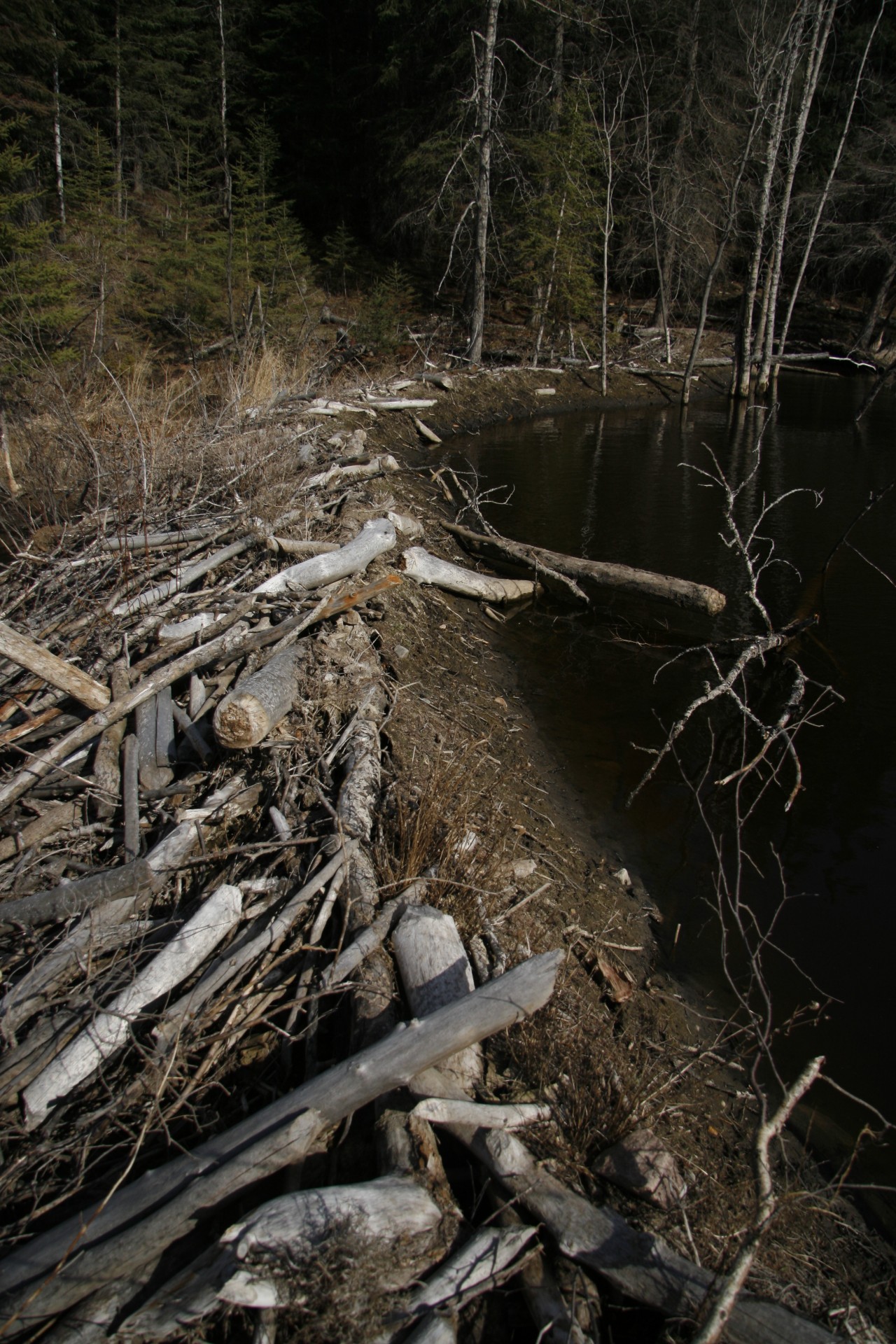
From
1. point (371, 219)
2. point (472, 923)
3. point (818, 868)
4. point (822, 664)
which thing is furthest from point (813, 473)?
point (371, 219)

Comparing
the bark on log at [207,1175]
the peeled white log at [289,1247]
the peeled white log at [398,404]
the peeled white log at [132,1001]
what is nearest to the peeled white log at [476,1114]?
the bark on log at [207,1175]

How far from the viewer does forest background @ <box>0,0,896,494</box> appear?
16594mm

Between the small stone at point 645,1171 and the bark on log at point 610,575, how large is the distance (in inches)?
207

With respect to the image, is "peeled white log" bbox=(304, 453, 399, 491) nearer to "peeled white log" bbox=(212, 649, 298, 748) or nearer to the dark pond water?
the dark pond water

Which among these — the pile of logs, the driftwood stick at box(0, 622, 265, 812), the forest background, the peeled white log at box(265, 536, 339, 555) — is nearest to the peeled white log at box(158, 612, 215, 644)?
the pile of logs

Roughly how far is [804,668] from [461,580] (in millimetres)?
3461

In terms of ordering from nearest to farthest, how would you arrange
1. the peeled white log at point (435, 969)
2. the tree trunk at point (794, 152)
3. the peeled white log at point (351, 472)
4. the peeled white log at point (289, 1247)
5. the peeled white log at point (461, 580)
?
the peeled white log at point (289, 1247) < the peeled white log at point (435, 969) < the peeled white log at point (461, 580) < the peeled white log at point (351, 472) < the tree trunk at point (794, 152)

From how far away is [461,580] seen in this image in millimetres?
7594

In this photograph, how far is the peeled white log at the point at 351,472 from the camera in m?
8.14

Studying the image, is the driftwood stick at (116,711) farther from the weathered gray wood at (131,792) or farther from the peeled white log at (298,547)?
the peeled white log at (298,547)

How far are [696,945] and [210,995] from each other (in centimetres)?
260

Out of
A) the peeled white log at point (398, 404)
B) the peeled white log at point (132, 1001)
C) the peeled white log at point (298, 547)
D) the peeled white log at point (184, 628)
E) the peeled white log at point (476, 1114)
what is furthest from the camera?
the peeled white log at point (398, 404)

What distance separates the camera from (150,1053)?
2566 millimetres

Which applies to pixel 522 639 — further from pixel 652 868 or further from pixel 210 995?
pixel 210 995
